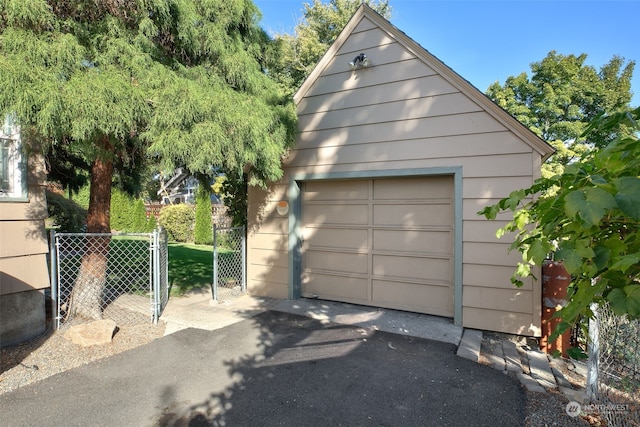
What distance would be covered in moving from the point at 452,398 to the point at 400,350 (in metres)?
0.94

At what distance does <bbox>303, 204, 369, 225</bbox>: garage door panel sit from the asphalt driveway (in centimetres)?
200

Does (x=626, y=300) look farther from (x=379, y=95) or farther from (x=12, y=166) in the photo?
(x=12, y=166)

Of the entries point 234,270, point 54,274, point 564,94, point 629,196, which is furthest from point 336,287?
point 564,94

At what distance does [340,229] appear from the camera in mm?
5555

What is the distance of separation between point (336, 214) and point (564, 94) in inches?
575

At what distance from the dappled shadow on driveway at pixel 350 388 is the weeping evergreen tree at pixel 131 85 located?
7.15 ft

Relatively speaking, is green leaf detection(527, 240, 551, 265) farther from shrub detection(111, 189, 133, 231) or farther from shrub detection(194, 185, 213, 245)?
shrub detection(111, 189, 133, 231)

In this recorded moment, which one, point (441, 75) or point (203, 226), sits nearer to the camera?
point (441, 75)

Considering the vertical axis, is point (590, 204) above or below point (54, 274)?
above

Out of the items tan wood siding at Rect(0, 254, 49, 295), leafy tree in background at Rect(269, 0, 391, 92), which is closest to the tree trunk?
tan wood siding at Rect(0, 254, 49, 295)

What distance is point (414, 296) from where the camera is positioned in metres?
4.96

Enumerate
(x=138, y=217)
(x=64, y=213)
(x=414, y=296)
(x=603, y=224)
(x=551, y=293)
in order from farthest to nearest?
1. (x=138, y=217)
2. (x=64, y=213)
3. (x=414, y=296)
4. (x=551, y=293)
5. (x=603, y=224)

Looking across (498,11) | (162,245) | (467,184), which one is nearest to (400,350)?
(467,184)

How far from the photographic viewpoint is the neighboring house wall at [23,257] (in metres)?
3.63
